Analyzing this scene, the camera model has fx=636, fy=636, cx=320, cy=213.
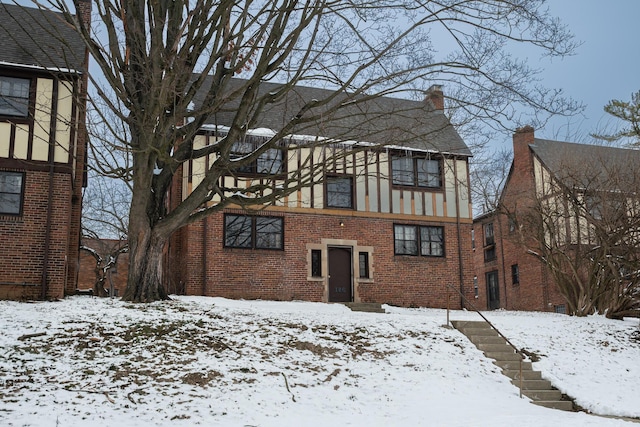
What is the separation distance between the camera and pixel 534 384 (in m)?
12.7

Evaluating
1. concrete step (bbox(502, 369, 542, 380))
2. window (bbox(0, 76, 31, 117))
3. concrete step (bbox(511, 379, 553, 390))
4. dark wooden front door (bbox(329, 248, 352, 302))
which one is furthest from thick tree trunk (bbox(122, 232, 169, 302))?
dark wooden front door (bbox(329, 248, 352, 302))

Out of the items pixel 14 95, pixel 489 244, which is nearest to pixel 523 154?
pixel 489 244

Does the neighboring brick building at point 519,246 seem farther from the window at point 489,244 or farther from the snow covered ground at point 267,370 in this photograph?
the snow covered ground at point 267,370

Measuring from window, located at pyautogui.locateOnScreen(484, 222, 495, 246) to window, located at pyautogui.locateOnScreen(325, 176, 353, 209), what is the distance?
45.2 ft

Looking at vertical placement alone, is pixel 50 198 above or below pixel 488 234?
below

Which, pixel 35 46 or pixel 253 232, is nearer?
pixel 35 46

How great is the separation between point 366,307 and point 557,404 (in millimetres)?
9011

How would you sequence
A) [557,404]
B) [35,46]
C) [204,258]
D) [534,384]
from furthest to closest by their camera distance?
1. [204,258]
2. [35,46]
3. [534,384]
4. [557,404]

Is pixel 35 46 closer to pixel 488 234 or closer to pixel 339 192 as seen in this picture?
pixel 339 192

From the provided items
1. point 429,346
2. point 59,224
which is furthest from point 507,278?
point 59,224

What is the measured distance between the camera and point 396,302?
22.6m

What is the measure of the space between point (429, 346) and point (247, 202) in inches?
206

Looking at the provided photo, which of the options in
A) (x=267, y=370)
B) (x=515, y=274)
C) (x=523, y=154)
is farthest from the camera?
(x=515, y=274)

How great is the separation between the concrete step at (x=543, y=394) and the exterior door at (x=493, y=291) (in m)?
21.5
